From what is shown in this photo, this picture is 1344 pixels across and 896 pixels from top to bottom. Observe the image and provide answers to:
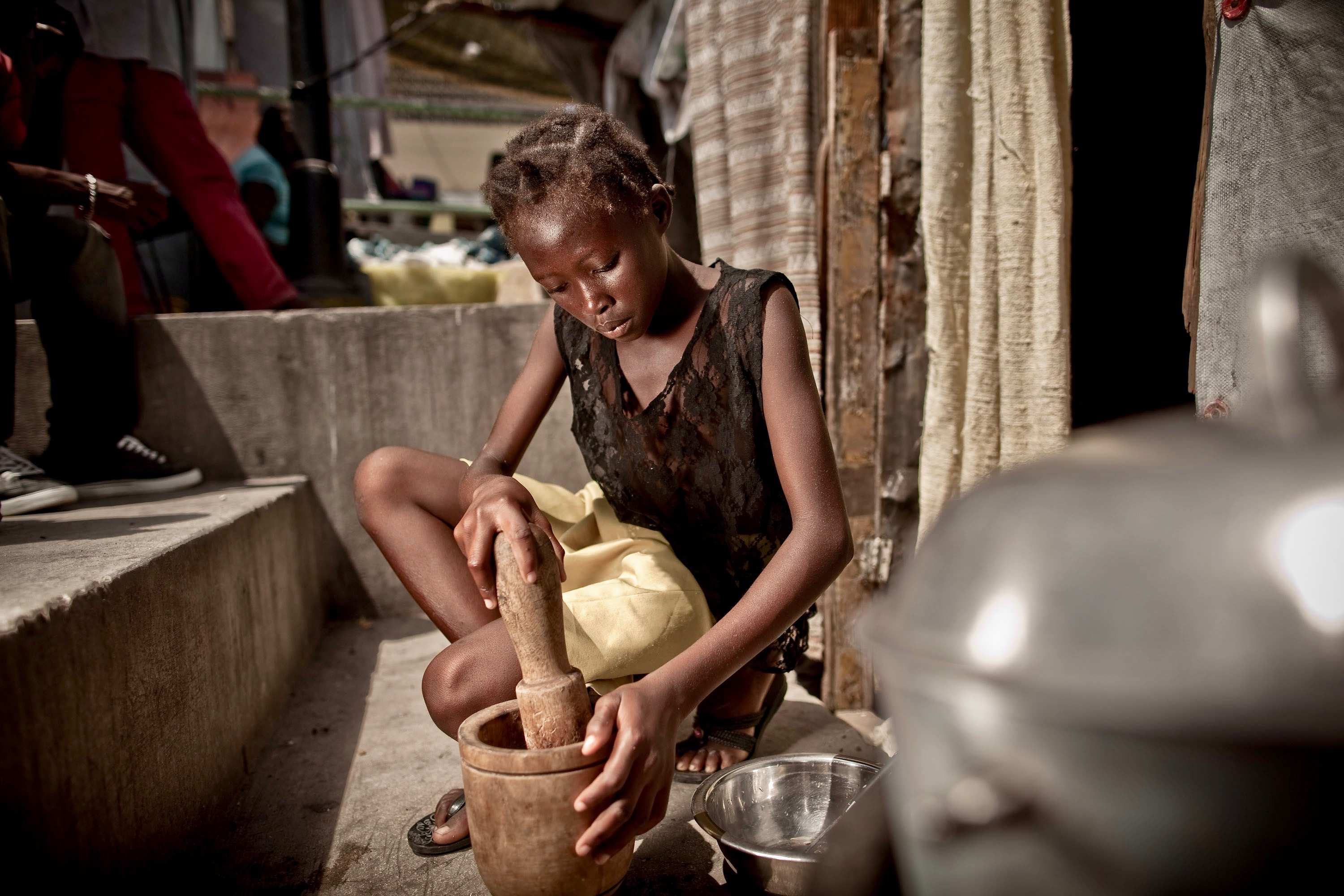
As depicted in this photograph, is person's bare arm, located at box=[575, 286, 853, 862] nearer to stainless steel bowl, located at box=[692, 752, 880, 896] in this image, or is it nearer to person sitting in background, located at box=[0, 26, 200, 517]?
stainless steel bowl, located at box=[692, 752, 880, 896]

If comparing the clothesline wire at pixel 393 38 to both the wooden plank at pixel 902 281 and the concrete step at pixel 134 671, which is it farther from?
the wooden plank at pixel 902 281

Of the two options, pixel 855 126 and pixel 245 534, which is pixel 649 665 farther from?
pixel 855 126

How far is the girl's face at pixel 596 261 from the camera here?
152 centimetres

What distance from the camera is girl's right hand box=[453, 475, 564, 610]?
1.25m

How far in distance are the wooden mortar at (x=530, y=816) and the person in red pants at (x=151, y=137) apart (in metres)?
2.94

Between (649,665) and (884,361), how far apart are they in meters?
1.02

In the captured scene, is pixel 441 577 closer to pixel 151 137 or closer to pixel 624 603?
pixel 624 603

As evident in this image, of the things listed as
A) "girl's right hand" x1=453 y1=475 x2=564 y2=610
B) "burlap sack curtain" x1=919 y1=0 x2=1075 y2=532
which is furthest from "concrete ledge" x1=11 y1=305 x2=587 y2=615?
"girl's right hand" x1=453 y1=475 x2=564 y2=610

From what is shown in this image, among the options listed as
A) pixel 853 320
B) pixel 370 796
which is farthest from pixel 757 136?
pixel 370 796

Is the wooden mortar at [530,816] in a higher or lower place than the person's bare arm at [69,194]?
lower

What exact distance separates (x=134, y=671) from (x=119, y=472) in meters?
1.55

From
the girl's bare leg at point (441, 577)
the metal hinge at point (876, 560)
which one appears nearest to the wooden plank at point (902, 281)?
the metal hinge at point (876, 560)

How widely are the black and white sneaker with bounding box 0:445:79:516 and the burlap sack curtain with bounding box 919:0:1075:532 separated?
2245 millimetres

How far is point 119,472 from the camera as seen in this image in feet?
8.83
